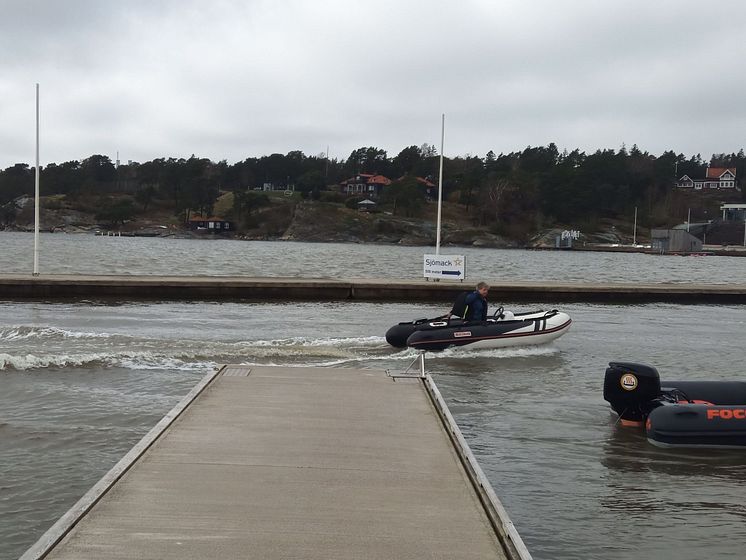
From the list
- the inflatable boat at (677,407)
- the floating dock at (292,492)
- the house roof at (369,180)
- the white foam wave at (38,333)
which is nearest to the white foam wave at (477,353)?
the inflatable boat at (677,407)

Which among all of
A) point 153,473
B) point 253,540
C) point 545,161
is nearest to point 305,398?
point 153,473

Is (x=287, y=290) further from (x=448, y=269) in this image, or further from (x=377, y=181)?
(x=377, y=181)

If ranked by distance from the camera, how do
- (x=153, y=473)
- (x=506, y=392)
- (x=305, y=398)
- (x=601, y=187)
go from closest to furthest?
1. (x=153, y=473)
2. (x=305, y=398)
3. (x=506, y=392)
4. (x=601, y=187)

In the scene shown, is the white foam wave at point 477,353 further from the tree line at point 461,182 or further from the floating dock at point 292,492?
the tree line at point 461,182

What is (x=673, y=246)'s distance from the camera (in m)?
132

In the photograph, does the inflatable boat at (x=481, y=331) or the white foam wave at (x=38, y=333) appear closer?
the inflatable boat at (x=481, y=331)

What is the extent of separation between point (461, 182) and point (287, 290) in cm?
12928

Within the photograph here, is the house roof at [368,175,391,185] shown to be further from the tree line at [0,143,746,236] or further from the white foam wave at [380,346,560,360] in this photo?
the white foam wave at [380,346,560,360]

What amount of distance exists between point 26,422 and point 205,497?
209 inches

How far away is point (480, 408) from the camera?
1208 cm

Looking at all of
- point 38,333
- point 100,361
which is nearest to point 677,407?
point 100,361

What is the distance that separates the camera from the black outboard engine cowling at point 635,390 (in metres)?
10.9

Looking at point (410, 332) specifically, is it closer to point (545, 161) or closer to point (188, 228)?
point (188, 228)

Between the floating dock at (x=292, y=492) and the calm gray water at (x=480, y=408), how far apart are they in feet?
3.34
